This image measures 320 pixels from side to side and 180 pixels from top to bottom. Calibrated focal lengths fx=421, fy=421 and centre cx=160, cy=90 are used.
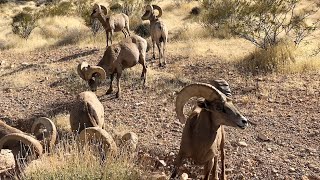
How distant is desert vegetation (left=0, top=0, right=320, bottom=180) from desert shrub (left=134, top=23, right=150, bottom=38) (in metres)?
0.07

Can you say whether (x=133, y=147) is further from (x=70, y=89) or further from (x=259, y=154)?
(x=70, y=89)

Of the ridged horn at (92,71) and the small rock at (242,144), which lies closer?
the small rock at (242,144)

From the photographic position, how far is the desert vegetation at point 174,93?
6.61 m

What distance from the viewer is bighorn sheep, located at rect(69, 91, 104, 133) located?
7734 mm

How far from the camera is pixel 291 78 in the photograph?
37.2ft

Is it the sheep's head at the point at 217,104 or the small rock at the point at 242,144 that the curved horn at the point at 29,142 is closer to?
the sheep's head at the point at 217,104

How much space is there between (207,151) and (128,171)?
3.68 feet

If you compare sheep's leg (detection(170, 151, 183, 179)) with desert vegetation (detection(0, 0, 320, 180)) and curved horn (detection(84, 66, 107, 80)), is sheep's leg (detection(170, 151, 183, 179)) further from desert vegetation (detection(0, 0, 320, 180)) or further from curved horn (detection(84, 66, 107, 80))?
curved horn (detection(84, 66, 107, 80))

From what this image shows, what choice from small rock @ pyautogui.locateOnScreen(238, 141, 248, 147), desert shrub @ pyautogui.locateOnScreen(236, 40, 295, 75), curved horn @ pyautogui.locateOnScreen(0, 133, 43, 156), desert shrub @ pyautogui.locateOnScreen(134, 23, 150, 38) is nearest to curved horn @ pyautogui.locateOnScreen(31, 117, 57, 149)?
curved horn @ pyautogui.locateOnScreen(0, 133, 43, 156)

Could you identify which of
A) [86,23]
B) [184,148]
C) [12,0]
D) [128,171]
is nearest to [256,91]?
[184,148]

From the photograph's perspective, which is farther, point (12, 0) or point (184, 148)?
point (12, 0)

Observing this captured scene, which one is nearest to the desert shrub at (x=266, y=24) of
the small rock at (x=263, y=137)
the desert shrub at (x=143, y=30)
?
the desert shrub at (x=143, y=30)

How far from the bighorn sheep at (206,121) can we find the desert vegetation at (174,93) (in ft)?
0.51

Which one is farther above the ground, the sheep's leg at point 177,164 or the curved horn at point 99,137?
the curved horn at point 99,137
